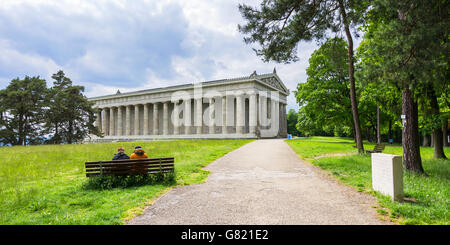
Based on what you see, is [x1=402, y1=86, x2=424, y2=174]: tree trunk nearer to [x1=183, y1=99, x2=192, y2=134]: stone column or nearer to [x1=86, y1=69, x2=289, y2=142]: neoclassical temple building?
[x1=86, y1=69, x2=289, y2=142]: neoclassical temple building

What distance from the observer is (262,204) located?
17.5ft

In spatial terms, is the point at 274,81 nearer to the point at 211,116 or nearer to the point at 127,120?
the point at 211,116

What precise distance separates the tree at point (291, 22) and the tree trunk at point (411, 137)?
4704 millimetres

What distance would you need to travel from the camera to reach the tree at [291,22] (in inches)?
412

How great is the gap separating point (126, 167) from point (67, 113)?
134ft

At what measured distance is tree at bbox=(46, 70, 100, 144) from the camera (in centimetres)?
3866

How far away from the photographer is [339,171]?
30.9 feet

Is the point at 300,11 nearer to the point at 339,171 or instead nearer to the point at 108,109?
the point at 339,171

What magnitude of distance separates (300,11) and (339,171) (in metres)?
7.37

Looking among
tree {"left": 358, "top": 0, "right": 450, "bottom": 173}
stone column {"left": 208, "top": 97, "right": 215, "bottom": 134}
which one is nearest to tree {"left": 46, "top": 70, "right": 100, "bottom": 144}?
stone column {"left": 208, "top": 97, "right": 215, "bottom": 134}

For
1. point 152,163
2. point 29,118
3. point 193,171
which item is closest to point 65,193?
point 152,163

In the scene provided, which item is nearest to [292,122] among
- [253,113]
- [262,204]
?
A: [253,113]

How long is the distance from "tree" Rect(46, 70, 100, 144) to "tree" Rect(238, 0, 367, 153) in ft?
127

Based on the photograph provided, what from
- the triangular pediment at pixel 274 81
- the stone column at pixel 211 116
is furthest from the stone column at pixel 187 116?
the triangular pediment at pixel 274 81
